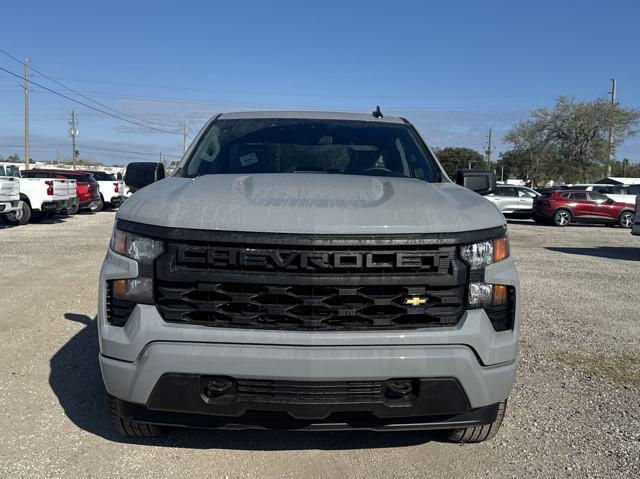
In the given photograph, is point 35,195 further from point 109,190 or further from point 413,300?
point 413,300

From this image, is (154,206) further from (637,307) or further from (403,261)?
(637,307)

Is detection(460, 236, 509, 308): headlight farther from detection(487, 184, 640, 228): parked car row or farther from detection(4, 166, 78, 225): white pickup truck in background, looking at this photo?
detection(487, 184, 640, 228): parked car row

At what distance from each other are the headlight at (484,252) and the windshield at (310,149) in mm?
1223

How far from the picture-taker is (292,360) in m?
2.55

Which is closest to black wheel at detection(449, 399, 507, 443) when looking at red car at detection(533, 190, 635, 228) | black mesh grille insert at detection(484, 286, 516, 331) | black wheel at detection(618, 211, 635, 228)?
black mesh grille insert at detection(484, 286, 516, 331)

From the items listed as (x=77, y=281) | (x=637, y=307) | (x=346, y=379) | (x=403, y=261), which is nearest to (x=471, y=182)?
(x=403, y=261)

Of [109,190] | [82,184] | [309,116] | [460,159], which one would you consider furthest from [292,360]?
[460,159]

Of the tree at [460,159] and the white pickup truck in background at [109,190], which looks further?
the tree at [460,159]

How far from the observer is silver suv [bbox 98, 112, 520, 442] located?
8.50ft

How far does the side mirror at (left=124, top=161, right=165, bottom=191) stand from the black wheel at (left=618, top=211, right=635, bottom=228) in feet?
78.5

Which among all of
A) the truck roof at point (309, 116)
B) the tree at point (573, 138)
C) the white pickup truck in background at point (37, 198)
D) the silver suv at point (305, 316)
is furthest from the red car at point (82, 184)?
the tree at point (573, 138)

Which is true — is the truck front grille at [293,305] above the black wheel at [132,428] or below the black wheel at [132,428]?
above

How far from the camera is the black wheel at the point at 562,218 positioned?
930 inches

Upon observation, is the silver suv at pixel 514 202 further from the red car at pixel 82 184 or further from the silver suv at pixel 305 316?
the silver suv at pixel 305 316
